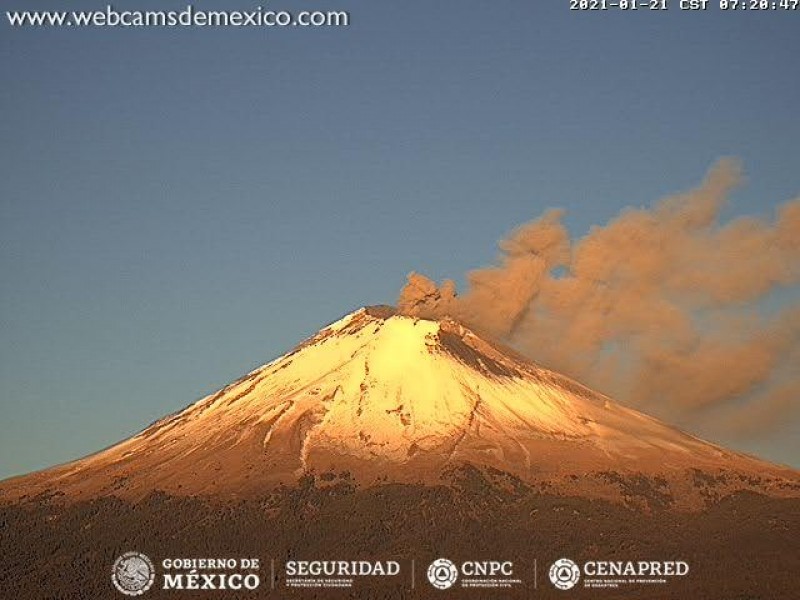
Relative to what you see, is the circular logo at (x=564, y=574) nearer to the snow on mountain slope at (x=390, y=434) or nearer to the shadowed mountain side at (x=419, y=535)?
the shadowed mountain side at (x=419, y=535)

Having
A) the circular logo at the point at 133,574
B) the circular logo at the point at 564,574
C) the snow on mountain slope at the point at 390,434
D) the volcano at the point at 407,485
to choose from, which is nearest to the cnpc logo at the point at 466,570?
the volcano at the point at 407,485

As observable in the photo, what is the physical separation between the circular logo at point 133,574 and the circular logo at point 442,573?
84.4ft

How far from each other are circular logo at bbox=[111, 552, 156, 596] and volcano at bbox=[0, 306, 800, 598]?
152 centimetres

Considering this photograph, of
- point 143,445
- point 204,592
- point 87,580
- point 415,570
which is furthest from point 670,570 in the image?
point 143,445

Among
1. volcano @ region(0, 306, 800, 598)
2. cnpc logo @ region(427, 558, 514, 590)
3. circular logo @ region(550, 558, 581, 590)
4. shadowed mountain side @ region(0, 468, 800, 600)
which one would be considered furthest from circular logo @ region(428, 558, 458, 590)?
circular logo @ region(550, 558, 581, 590)

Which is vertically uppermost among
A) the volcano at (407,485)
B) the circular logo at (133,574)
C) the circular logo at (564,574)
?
the volcano at (407,485)

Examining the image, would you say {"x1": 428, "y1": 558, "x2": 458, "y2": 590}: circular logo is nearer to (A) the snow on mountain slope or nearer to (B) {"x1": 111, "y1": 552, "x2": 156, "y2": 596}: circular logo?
(A) the snow on mountain slope

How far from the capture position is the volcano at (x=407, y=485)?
522ft

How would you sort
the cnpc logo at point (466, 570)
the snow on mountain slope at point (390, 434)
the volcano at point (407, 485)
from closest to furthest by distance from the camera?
the cnpc logo at point (466, 570) → the volcano at point (407, 485) → the snow on mountain slope at point (390, 434)

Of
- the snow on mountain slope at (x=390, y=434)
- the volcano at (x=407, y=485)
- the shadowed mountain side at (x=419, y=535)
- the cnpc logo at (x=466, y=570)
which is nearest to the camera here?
the cnpc logo at (x=466, y=570)

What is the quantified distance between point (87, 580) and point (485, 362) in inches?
2378

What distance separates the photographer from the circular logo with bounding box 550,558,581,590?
151625 mm

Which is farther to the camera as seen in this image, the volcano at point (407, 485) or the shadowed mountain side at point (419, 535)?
the volcano at point (407, 485)

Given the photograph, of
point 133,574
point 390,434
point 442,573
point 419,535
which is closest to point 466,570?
point 442,573
